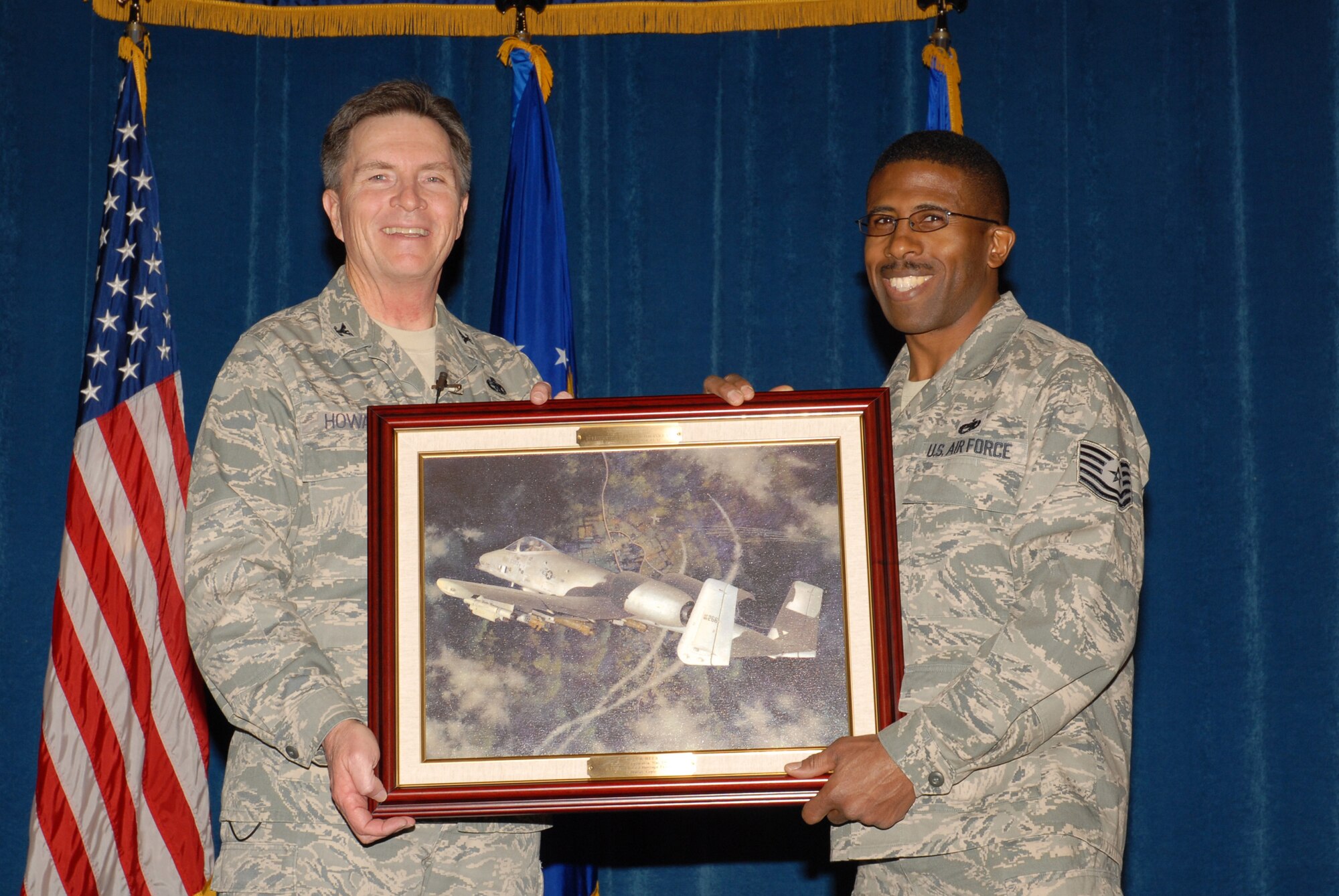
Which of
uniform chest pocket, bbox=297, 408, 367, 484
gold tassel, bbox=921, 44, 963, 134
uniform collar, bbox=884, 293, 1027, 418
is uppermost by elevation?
gold tassel, bbox=921, 44, 963, 134

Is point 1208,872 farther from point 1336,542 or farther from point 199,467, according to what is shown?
point 199,467

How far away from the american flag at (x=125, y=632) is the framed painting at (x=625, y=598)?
1832 mm

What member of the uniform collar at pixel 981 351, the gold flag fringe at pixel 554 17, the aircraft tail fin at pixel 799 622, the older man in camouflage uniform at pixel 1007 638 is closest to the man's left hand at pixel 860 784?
the older man in camouflage uniform at pixel 1007 638

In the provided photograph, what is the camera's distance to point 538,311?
3922 millimetres

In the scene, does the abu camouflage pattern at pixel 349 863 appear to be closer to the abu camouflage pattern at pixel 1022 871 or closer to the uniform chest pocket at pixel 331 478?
the uniform chest pocket at pixel 331 478

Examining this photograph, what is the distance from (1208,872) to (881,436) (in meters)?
2.80

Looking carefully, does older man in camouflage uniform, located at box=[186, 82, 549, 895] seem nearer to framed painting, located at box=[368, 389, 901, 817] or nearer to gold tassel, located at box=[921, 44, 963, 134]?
framed painting, located at box=[368, 389, 901, 817]

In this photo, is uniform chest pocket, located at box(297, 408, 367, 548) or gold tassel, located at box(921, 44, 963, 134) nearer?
uniform chest pocket, located at box(297, 408, 367, 548)

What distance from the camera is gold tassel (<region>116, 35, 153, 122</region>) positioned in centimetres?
390

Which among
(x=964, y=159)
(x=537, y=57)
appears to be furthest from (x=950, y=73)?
(x=964, y=159)

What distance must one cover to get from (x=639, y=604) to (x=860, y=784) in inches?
18.5

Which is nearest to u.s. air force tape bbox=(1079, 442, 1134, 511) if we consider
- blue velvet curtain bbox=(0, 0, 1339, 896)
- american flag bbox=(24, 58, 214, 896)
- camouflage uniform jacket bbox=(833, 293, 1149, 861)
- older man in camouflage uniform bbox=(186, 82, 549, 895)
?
camouflage uniform jacket bbox=(833, 293, 1149, 861)

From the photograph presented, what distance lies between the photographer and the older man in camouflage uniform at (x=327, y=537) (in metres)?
2.08

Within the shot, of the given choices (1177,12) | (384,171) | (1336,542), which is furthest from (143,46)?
(1336,542)
